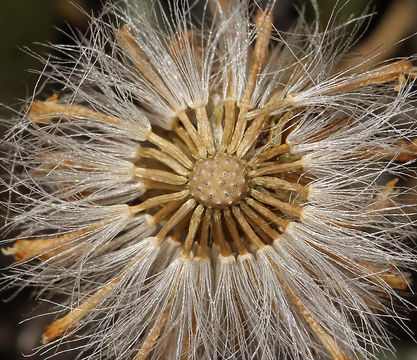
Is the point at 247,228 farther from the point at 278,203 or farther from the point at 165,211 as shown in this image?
the point at 165,211

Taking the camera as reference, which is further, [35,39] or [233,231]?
[35,39]

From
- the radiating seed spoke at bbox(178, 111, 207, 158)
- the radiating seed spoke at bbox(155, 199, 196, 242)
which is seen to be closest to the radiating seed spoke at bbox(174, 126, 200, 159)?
the radiating seed spoke at bbox(178, 111, 207, 158)

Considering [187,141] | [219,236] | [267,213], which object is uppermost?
[187,141]

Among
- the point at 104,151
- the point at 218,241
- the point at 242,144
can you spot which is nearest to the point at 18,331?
the point at 104,151

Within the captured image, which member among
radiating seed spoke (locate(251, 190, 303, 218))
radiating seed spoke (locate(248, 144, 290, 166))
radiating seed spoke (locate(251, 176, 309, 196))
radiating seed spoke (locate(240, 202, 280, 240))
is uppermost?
radiating seed spoke (locate(248, 144, 290, 166))

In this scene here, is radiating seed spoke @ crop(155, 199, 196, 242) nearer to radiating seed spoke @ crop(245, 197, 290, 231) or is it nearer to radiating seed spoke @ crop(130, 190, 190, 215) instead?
radiating seed spoke @ crop(130, 190, 190, 215)

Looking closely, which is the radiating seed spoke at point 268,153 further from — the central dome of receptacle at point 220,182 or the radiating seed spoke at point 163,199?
the radiating seed spoke at point 163,199

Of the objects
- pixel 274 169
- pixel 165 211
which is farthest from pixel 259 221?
pixel 165 211

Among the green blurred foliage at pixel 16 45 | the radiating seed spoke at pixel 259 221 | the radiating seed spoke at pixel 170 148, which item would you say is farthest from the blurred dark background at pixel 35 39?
the radiating seed spoke at pixel 259 221
